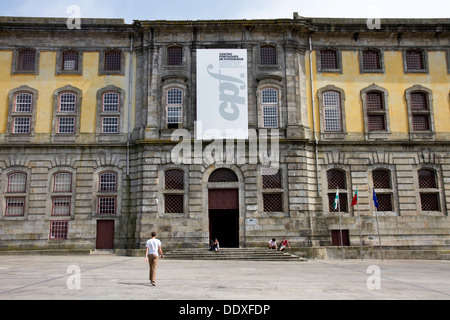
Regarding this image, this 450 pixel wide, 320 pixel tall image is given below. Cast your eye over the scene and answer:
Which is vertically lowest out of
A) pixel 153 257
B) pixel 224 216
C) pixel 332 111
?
pixel 153 257

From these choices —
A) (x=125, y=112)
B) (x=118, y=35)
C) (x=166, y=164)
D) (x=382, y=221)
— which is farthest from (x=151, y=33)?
(x=382, y=221)

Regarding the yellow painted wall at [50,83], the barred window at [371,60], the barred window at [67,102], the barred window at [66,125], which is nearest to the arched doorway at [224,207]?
the yellow painted wall at [50,83]

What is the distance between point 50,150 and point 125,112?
5.56 m

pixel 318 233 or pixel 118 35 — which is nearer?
pixel 318 233

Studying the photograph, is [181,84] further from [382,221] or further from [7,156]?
[382,221]

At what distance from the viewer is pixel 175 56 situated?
30.1 m

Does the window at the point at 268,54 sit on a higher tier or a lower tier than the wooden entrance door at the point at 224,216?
higher

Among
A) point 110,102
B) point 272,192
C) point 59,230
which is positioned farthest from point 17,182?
point 272,192

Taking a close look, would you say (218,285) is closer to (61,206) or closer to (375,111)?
(61,206)

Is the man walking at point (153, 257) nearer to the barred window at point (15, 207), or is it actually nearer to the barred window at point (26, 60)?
the barred window at point (15, 207)

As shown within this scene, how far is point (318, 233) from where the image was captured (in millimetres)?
27891

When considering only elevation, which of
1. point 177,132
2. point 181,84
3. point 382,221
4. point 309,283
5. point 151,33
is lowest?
point 309,283

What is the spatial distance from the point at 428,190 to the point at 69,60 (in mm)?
26471

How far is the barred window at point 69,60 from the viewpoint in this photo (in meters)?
30.4
